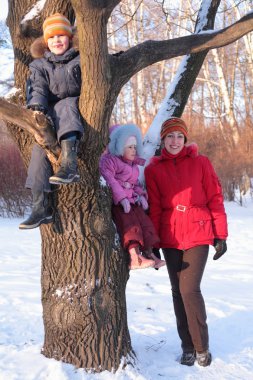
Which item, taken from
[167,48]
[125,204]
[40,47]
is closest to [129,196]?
[125,204]

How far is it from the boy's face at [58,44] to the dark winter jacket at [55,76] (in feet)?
0.09

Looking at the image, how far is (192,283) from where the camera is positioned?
2902 millimetres

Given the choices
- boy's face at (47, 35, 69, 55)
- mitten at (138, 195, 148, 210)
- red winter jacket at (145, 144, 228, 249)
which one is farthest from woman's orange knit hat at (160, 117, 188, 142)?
boy's face at (47, 35, 69, 55)

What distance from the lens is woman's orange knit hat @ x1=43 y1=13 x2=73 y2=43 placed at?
243cm

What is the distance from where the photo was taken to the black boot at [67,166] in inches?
86.1

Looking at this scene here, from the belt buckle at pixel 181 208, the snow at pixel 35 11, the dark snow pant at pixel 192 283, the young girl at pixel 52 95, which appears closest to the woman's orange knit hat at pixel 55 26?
the young girl at pixel 52 95

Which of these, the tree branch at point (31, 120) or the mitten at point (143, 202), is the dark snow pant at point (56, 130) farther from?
the mitten at point (143, 202)

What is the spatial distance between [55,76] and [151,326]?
2.17 metres

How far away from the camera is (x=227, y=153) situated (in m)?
14.6

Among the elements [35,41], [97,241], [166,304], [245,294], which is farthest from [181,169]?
[245,294]

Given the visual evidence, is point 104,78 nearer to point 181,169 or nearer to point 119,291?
point 181,169

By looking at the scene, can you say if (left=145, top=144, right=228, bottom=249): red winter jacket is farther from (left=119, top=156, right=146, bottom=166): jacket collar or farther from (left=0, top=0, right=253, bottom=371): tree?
(left=0, top=0, right=253, bottom=371): tree

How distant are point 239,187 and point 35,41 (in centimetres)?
1200

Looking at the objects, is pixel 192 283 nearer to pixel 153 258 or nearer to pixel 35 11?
pixel 153 258
